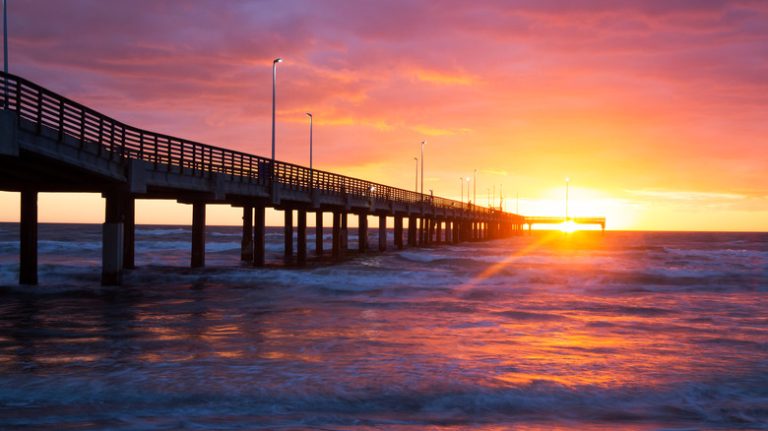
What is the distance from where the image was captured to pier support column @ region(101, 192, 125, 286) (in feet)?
79.6

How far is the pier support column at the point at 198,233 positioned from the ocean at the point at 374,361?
33.1ft

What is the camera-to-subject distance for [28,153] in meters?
18.9

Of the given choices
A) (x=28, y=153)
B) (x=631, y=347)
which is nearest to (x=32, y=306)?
(x=28, y=153)

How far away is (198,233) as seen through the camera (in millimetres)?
35594

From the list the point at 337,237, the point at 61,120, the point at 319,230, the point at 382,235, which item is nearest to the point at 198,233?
the point at 61,120

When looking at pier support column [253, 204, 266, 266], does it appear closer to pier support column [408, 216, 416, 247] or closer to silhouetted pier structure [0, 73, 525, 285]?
silhouetted pier structure [0, 73, 525, 285]

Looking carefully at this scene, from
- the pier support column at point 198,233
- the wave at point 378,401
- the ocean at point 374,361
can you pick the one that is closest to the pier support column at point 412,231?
the pier support column at point 198,233

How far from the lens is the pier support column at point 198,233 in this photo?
35250 mm

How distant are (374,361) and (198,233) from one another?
83.0ft

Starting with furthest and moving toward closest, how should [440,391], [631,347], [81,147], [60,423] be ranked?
[81,147]
[631,347]
[440,391]
[60,423]

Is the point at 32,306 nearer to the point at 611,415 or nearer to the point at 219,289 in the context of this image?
the point at 219,289

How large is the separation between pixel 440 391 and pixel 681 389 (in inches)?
144

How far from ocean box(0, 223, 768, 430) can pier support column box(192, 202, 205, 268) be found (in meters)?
10.1

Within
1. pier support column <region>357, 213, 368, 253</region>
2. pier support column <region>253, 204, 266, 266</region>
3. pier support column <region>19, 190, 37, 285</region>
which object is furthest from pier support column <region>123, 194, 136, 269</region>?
pier support column <region>357, 213, 368, 253</region>
